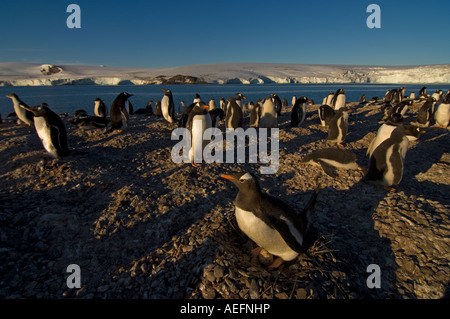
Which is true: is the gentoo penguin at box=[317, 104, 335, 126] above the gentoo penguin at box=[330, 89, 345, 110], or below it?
below

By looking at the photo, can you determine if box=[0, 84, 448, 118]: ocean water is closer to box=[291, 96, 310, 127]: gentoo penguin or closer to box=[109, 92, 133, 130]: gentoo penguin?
box=[109, 92, 133, 130]: gentoo penguin

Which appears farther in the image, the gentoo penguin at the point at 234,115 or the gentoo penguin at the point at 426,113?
the gentoo penguin at the point at 426,113

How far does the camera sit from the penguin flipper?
5.46 m

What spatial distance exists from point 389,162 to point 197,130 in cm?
428

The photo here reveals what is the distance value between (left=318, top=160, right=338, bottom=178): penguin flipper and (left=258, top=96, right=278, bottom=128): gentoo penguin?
4.48 m

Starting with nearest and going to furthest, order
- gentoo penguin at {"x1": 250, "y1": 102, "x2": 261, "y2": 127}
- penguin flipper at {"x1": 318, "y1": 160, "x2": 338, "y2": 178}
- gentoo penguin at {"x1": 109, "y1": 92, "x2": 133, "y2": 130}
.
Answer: penguin flipper at {"x1": 318, "y1": 160, "x2": 338, "y2": 178}
gentoo penguin at {"x1": 109, "y1": 92, "x2": 133, "y2": 130}
gentoo penguin at {"x1": 250, "y1": 102, "x2": 261, "y2": 127}

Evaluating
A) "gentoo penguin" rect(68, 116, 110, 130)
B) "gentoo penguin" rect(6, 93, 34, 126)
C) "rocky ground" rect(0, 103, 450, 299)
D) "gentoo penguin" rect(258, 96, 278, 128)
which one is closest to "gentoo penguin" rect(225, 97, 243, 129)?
"gentoo penguin" rect(258, 96, 278, 128)

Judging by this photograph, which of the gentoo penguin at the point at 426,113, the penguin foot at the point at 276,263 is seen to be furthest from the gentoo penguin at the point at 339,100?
the penguin foot at the point at 276,263

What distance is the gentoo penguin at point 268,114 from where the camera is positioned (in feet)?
31.9

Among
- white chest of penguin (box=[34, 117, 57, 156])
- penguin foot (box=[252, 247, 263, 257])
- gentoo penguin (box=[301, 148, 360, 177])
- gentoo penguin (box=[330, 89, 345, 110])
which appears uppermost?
gentoo penguin (box=[330, 89, 345, 110])

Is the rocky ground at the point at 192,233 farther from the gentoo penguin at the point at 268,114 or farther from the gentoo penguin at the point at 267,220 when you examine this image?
the gentoo penguin at the point at 268,114

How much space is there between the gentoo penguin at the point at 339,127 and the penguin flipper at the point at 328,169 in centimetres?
248

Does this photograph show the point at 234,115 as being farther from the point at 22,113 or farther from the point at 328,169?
the point at 22,113
